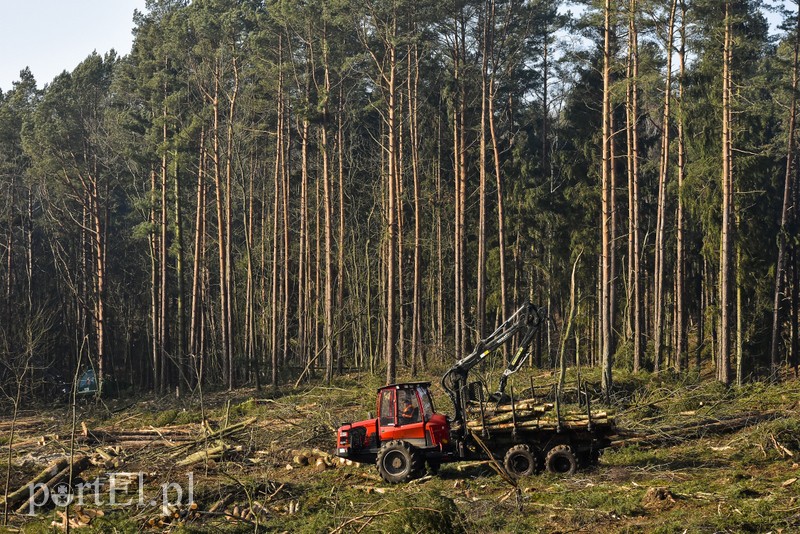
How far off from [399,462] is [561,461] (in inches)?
119

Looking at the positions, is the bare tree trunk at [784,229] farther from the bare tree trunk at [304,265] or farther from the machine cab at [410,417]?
the bare tree trunk at [304,265]

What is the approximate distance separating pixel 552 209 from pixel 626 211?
3515 mm

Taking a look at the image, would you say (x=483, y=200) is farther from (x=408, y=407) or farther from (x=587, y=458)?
(x=587, y=458)

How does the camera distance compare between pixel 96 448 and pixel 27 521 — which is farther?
pixel 96 448

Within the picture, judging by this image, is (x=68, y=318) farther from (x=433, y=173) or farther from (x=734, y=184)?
(x=734, y=184)

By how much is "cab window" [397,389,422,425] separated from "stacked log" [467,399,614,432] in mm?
1057

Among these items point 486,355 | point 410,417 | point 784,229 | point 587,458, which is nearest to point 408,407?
point 410,417

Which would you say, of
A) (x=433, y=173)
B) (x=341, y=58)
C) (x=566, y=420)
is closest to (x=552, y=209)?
(x=433, y=173)

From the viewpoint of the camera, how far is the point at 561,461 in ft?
51.9

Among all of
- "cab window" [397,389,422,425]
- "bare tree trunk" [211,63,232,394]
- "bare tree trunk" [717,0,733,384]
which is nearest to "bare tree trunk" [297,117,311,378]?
"bare tree trunk" [211,63,232,394]

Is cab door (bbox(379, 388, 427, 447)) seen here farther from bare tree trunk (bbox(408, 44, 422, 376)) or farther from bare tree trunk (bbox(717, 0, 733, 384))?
bare tree trunk (bbox(408, 44, 422, 376))

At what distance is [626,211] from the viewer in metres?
38.3

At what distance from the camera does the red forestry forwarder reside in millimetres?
15789

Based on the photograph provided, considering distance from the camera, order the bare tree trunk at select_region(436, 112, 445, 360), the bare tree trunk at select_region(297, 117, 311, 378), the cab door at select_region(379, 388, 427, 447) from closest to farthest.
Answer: the cab door at select_region(379, 388, 427, 447) → the bare tree trunk at select_region(297, 117, 311, 378) → the bare tree trunk at select_region(436, 112, 445, 360)
